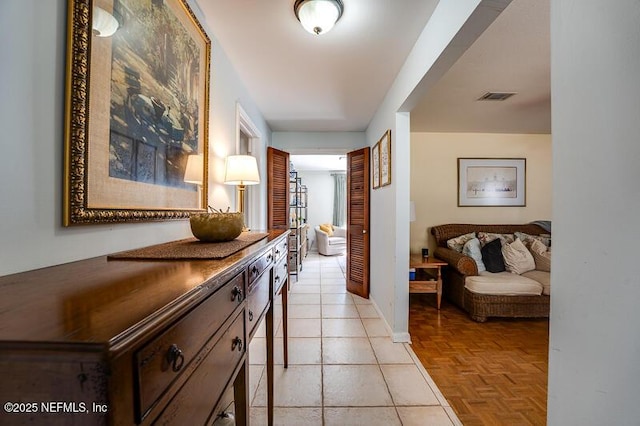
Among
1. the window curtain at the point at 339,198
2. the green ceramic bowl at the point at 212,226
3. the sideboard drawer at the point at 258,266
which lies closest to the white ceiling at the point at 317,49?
the green ceramic bowl at the point at 212,226

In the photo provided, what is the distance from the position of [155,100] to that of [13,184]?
25.0 inches

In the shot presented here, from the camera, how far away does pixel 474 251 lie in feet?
10.7

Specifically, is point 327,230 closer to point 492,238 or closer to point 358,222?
point 358,222

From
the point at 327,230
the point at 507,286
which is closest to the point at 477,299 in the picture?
the point at 507,286

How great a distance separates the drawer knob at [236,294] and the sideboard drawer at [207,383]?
0.19ft

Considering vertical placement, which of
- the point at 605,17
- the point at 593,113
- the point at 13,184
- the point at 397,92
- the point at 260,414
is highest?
the point at 397,92

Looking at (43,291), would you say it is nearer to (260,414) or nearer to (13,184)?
(13,184)

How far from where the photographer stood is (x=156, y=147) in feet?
3.79

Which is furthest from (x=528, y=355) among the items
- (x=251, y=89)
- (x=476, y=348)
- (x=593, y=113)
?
(x=251, y=89)

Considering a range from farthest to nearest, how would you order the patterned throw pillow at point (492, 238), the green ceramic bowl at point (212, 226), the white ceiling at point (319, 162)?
the white ceiling at point (319, 162) → the patterned throw pillow at point (492, 238) → the green ceramic bowl at point (212, 226)

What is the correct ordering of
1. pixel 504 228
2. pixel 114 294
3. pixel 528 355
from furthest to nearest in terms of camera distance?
pixel 504 228, pixel 528 355, pixel 114 294

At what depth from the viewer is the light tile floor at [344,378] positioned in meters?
1.53

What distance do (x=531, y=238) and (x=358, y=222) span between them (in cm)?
223

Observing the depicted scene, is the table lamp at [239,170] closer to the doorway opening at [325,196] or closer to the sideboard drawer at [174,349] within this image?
the sideboard drawer at [174,349]
